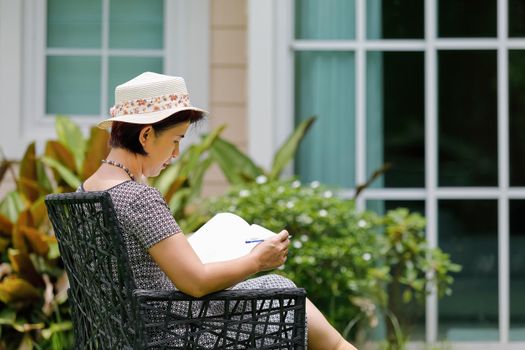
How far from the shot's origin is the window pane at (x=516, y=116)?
5.77 m

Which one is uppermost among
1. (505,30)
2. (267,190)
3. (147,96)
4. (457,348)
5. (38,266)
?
(505,30)

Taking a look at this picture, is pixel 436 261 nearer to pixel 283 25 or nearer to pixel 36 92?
pixel 283 25

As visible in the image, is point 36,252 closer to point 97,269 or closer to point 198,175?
point 198,175

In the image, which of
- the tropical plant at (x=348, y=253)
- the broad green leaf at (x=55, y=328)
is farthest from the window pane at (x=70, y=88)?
the broad green leaf at (x=55, y=328)

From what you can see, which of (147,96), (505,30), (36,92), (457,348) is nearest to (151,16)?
(36,92)

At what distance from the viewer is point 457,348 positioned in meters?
5.67

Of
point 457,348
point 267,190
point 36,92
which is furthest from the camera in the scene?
point 36,92

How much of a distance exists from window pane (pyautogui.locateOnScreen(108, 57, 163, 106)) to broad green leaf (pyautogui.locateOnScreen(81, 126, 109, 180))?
833mm

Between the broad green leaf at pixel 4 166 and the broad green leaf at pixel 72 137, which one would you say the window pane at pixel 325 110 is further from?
the broad green leaf at pixel 4 166

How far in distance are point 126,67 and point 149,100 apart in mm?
3281

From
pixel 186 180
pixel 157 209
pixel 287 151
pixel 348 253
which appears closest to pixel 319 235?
pixel 348 253

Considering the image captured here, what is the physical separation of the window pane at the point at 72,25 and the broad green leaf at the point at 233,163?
3.47 feet

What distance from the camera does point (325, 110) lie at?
19.2 feet

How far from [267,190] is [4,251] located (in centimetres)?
131
